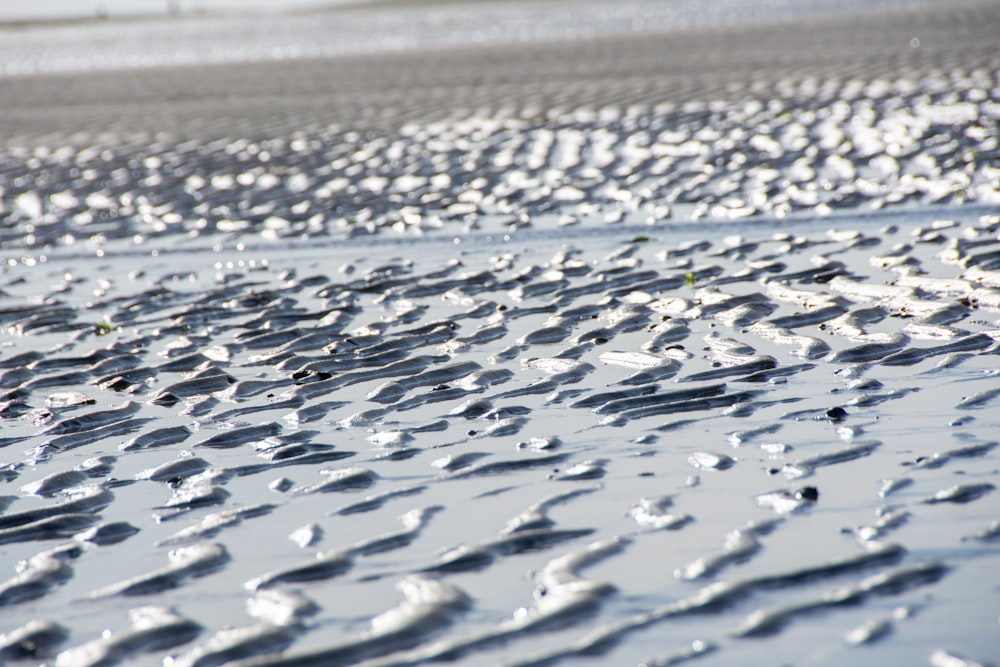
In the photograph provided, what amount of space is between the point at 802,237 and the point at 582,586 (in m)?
6.33

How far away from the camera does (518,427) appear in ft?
20.4

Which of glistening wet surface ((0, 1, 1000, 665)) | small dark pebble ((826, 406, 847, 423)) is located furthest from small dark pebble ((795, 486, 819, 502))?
small dark pebble ((826, 406, 847, 423))

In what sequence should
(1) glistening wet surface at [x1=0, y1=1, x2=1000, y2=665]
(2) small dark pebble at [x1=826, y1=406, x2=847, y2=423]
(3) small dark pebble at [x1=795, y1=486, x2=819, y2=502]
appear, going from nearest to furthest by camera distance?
(1) glistening wet surface at [x1=0, y1=1, x2=1000, y2=665] < (3) small dark pebble at [x1=795, y1=486, x2=819, y2=502] < (2) small dark pebble at [x1=826, y1=406, x2=847, y2=423]

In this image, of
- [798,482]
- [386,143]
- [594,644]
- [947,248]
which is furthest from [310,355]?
[386,143]

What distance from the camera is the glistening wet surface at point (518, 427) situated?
169 inches

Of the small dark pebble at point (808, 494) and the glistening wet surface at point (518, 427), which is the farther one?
the small dark pebble at point (808, 494)

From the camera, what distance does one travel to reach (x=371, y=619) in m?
4.34

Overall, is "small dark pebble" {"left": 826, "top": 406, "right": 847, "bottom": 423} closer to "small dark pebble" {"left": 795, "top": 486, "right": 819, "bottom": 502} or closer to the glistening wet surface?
the glistening wet surface

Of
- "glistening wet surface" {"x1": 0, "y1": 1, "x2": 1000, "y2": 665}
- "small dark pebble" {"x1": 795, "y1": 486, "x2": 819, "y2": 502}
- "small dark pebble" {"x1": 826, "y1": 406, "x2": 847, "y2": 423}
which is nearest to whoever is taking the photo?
"glistening wet surface" {"x1": 0, "y1": 1, "x2": 1000, "y2": 665}

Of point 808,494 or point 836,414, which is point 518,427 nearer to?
point 836,414

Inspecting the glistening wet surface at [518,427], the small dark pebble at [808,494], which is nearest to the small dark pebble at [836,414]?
the glistening wet surface at [518,427]

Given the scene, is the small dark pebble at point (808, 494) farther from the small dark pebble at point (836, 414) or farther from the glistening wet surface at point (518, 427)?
the small dark pebble at point (836, 414)

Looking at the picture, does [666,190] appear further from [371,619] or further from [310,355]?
[371,619]

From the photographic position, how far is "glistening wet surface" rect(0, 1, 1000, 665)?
4.29m
